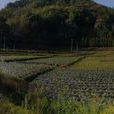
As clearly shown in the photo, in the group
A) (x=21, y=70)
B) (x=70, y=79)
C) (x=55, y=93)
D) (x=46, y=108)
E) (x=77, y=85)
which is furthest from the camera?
(x=21, y=70)

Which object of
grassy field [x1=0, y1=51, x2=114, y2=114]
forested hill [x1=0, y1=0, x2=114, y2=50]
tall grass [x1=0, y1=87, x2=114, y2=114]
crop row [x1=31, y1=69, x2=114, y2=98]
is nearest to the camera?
tall grass [x1=0, y1=87, x2=114, y2=114]

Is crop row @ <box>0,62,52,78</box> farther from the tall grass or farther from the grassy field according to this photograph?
the tall grass

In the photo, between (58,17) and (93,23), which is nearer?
(58,17)

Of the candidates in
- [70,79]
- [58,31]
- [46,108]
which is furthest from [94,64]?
[58,31]

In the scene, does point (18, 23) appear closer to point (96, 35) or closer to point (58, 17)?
point (58, 17)

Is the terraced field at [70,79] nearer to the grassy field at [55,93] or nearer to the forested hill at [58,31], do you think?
the grassy field at [55,93]

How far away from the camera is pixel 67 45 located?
480ft

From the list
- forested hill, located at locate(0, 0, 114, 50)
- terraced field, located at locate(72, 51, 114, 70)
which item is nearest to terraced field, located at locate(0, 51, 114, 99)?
terraced field, located at locate(72, 51, 114, 70)

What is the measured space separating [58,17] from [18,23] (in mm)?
16972

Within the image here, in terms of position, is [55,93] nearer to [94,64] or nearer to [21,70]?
[21,70]

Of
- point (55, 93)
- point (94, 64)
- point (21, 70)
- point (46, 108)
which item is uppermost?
point (46, 108)

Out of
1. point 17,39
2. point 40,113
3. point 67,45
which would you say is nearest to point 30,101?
point 40,113

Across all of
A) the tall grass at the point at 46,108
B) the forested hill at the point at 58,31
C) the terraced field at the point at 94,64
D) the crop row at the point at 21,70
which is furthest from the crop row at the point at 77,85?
the forested hill at the point at 58,31

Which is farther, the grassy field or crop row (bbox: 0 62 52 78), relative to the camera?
crop row (bbox: 0 62 52 78)
